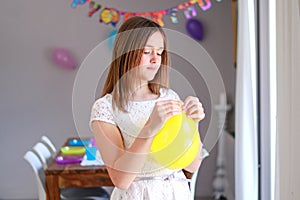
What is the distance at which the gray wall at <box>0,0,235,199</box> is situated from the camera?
13.4ft

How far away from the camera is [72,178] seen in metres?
2.59

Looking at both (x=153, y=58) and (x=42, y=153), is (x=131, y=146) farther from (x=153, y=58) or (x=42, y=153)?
(x=42, y=153)

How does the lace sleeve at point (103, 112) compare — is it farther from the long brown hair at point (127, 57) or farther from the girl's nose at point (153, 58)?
the girl's nose at point (153, 58)

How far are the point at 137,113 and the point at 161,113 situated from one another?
0.18m

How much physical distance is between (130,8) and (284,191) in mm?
2574

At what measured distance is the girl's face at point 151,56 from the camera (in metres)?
1.12

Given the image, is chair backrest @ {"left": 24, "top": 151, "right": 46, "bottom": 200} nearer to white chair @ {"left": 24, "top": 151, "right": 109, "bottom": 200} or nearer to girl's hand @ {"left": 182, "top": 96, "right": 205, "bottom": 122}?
white chair @ {"left": 24, "top": 151, "right": 109, "bottom": 200}

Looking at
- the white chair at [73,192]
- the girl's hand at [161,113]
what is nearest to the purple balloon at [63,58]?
the white chair at [73,192]

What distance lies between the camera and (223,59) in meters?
4.11

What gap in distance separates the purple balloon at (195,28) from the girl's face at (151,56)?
9.68 feet

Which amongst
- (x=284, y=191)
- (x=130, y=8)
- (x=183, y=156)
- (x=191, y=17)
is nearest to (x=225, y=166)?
(x=191, y=17)

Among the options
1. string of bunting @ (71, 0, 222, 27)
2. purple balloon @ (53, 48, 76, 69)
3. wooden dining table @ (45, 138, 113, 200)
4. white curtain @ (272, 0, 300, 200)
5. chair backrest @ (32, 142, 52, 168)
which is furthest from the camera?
purple balloon @ (53, 48, 76, 69)

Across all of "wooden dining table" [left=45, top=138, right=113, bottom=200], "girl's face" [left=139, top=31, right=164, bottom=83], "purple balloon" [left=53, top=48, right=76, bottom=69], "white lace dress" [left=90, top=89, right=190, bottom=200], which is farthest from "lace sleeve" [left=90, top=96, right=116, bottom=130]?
"purple balloon" [left=53, top=48, right=76, bottom=69]

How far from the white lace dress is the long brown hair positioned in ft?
0.10
